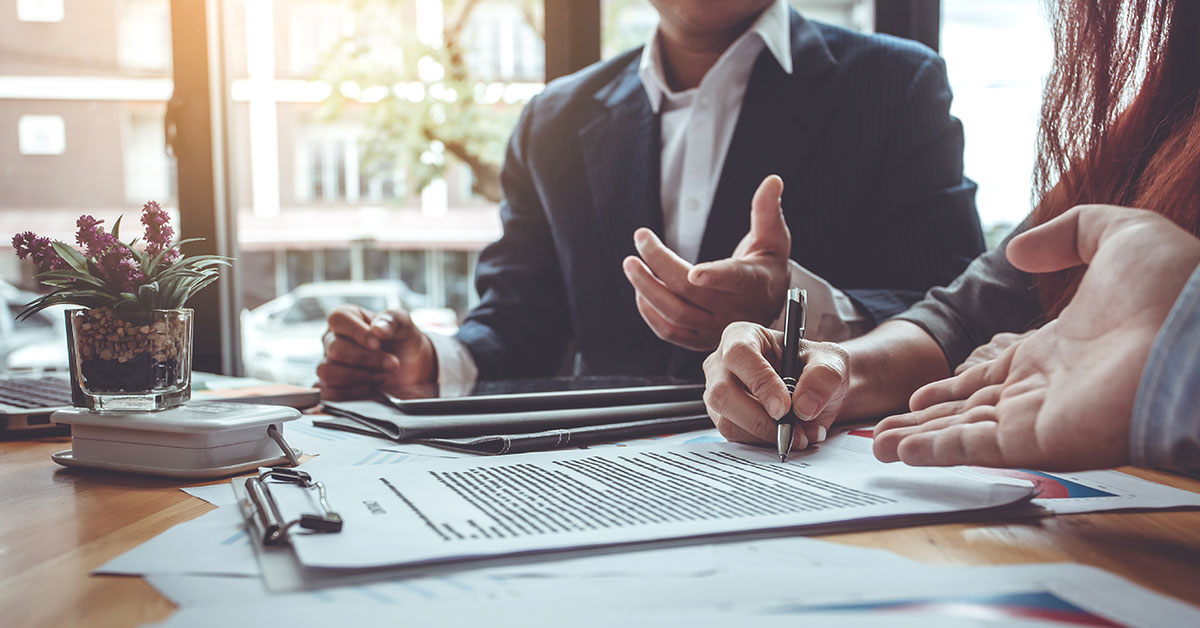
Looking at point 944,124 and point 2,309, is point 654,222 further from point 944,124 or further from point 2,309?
point 2,309

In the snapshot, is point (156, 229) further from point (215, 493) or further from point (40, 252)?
point (215, 493)

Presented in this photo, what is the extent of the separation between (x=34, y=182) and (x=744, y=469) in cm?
237

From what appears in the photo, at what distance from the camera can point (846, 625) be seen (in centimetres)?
35

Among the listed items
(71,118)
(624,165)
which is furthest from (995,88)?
(71,118)

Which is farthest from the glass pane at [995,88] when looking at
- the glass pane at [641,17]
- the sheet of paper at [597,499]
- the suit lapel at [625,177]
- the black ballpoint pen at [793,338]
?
the sheet of paper at [597,499]

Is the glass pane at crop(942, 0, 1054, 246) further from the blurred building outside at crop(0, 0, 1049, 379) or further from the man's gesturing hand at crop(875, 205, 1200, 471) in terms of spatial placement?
the man's gesturing hand at crop(875, 205, 1200, 471)

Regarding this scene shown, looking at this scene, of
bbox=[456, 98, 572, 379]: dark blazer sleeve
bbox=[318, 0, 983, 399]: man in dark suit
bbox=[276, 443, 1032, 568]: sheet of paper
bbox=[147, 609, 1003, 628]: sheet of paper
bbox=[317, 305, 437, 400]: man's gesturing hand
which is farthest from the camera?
bbox=[456, 98, 572, 379]: dark blazer sleeve

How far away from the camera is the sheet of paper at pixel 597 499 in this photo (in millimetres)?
456

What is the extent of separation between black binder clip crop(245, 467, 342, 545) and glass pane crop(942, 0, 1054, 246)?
5.22 feet

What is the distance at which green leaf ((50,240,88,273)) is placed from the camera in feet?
2.43

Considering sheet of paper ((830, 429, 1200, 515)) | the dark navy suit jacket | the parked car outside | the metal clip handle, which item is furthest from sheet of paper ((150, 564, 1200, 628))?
the parked car outside

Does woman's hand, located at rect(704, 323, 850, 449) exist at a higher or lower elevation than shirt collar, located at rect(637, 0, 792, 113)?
lower

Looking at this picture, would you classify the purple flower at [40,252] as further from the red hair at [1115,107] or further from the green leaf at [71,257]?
the red hair at [1115,107]

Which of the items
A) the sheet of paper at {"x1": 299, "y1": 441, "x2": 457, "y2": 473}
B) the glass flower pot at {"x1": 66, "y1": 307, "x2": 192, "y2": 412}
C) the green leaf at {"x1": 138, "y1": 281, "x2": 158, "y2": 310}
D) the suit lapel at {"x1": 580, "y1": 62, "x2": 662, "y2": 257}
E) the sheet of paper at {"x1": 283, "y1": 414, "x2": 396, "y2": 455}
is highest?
the suit lapel at {"x1": 580, "y1": 62, "x2": 662, "y2": 257}
